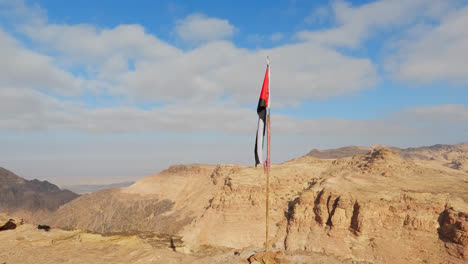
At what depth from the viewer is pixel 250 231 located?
4434 cm

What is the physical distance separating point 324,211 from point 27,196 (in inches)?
3469

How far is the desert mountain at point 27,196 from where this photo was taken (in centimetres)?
Answer: 7638

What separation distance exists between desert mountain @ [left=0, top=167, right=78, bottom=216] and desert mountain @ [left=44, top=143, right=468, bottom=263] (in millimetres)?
11819

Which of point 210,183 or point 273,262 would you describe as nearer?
point 273,262

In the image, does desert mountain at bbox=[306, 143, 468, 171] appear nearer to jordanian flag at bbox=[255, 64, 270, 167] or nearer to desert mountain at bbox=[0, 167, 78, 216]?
desert mountain at bbox=[0, 167, 78, 216]

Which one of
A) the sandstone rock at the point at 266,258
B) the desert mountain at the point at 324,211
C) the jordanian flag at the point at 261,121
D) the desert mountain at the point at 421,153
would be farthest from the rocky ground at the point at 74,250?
the desert mountain at the point at 421,153

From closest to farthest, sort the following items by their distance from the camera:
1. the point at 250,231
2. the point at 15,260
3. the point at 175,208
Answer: the point at 15,260
the point at 250,231
the point at 175,208

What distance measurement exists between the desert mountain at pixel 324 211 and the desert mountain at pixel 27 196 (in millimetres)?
11819

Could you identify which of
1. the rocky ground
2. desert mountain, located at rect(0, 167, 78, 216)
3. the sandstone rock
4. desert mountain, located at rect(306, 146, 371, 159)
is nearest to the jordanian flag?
the sandstone rock

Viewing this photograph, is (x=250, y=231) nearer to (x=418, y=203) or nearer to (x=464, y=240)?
(x=418, y=203)

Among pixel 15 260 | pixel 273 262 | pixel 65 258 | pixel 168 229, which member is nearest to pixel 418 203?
pixel 273 262

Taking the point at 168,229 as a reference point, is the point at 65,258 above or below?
above

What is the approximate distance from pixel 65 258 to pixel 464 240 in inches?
1423

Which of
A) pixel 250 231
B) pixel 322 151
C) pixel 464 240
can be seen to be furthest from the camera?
pixel 322 151
